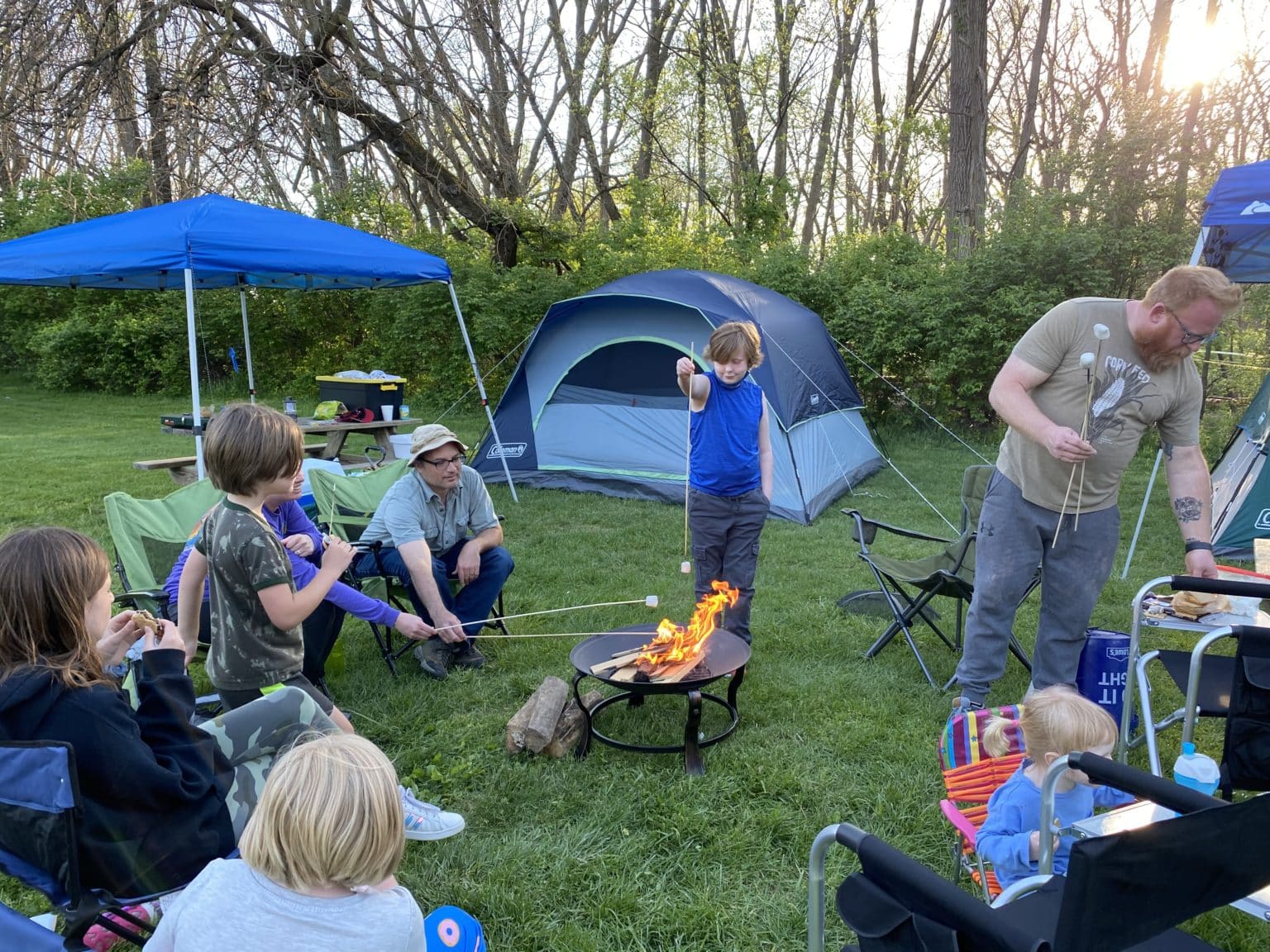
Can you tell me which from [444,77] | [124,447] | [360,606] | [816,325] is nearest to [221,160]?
[124,447]

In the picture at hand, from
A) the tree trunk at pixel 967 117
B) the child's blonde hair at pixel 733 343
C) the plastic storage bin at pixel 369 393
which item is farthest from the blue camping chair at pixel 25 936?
the tree trunk at pixel 967 117

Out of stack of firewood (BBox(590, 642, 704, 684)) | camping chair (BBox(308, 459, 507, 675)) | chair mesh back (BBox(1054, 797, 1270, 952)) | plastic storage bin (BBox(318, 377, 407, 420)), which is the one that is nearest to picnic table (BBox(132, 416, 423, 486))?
plastic storage bin (BBox(318, 377, 407, 420))

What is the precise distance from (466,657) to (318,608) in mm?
834

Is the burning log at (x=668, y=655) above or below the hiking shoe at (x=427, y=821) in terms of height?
above

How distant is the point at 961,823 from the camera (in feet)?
6.93

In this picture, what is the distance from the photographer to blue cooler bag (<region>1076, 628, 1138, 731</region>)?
3135 mm

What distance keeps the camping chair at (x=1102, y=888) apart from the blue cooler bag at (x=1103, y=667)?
1.88 m

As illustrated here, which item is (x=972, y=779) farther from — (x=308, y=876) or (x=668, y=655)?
(x=308, y=876)

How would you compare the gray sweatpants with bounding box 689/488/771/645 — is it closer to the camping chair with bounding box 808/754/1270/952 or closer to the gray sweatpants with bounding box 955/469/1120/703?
the gray sweatpants with bounding box 955/469/1120/703

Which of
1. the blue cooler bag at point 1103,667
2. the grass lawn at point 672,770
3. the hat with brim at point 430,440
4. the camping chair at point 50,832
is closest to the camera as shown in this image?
the camping chair at point 50,832

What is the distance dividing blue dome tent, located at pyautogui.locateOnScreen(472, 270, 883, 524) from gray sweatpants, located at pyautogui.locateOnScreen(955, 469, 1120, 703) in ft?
11.4

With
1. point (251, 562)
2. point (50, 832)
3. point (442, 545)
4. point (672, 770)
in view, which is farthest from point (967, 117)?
point (50, 832)

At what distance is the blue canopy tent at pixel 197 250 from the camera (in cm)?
484

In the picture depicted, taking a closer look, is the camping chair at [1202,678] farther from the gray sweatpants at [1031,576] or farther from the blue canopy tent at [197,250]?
the blue canopy tent at [197,250]
